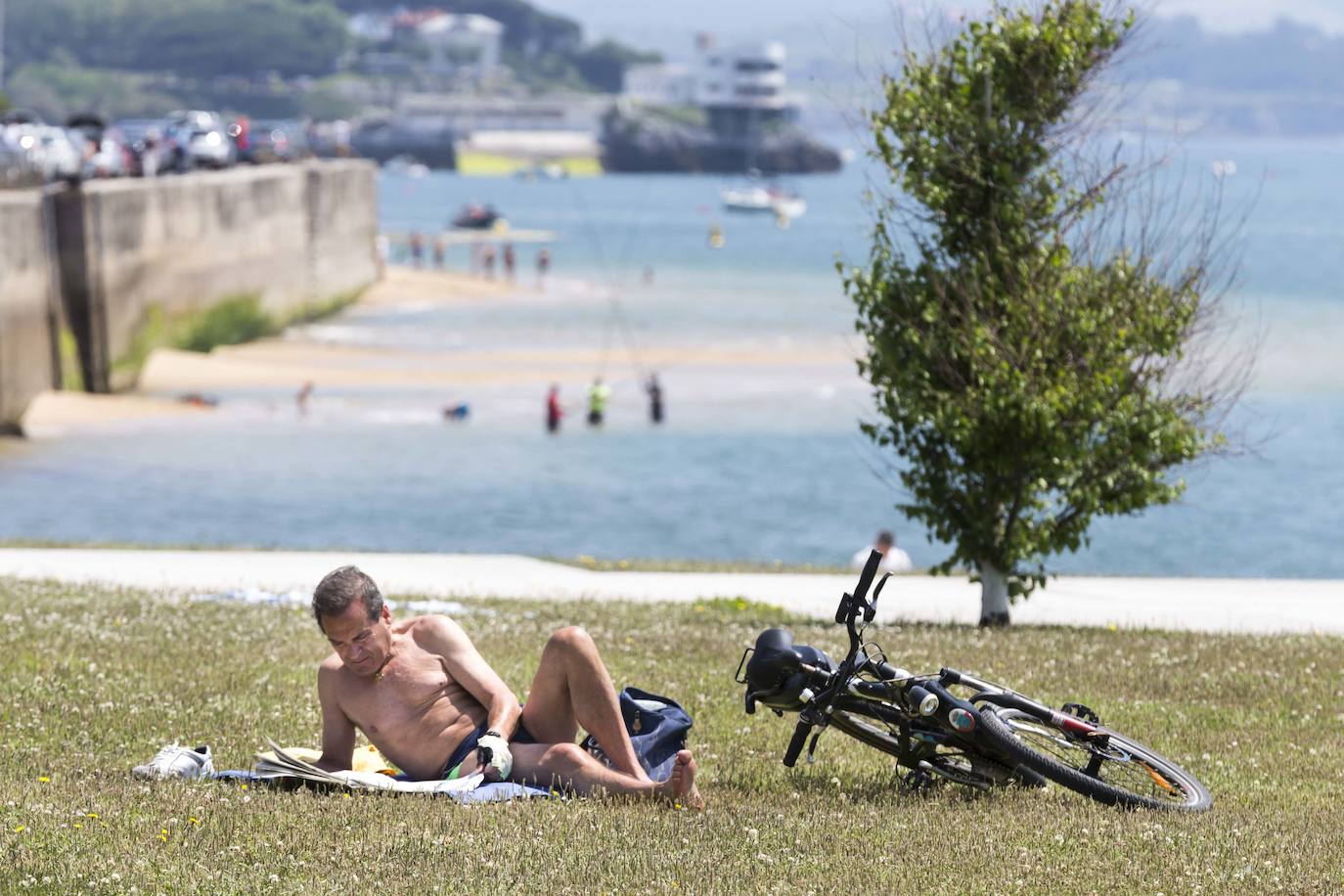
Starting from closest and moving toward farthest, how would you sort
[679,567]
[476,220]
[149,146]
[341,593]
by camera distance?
[341,593]
[679,567]
[149,146]
[476,220]

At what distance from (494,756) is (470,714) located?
31 cm

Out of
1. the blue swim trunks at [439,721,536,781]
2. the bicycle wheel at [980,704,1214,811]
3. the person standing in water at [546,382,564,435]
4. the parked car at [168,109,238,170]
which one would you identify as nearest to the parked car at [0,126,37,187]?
the person standing in water at [546,382,564,435]

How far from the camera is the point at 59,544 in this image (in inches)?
776

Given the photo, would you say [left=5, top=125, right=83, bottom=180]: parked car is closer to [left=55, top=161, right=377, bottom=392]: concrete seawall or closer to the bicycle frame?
[left=55, top=161, right=377, bottom=392]: concrete seawall

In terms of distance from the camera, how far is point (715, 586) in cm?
1784

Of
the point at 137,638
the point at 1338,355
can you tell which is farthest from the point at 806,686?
the point at 1338,355

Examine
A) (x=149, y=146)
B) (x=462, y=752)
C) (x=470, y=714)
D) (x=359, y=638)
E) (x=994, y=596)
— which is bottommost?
(x=149, y=146)

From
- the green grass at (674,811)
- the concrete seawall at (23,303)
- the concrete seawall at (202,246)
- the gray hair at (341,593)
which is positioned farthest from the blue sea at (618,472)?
the gray hair at (341,593)

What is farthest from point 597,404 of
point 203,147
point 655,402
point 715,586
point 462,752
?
point 462,752

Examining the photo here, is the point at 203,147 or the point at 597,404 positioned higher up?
the point at 203,147

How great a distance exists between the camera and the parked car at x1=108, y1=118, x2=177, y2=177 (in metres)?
56.1

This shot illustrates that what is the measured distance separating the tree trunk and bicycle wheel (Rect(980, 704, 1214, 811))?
21.9ft

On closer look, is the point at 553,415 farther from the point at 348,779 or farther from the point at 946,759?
the point at 348,779

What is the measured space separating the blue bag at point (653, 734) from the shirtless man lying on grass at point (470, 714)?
104 mm
